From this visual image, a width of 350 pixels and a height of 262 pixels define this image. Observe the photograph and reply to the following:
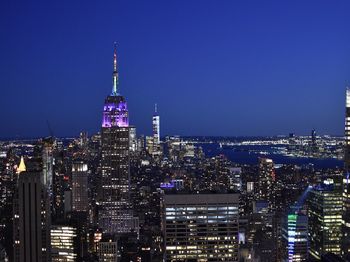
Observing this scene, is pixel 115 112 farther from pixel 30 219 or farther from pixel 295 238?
pixel 30 219

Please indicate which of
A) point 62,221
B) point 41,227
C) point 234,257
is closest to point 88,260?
point 62,221

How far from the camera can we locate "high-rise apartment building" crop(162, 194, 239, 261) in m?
15.3

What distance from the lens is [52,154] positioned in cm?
2825

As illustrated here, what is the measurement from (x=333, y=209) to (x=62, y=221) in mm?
9105

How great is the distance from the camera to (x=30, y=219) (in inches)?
622

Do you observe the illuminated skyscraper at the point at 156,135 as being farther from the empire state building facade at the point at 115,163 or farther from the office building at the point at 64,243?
the office building at the point at 64,243

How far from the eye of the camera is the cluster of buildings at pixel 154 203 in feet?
51.0

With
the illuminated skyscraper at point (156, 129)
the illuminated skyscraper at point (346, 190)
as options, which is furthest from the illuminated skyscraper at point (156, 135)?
the illuminated skyscraper at point (346, 190)

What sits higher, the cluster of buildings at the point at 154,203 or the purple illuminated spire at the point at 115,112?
the purple illuminated spire at the point at 115,112

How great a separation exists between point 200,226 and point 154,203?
45.4 ft

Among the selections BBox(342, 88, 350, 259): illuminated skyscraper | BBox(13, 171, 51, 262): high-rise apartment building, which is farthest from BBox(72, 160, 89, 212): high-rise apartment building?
BBox(13, 171, 51, 262): high-rise apartment building

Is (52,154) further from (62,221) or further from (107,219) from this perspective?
(62,221)

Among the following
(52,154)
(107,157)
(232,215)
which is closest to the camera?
(232,215)

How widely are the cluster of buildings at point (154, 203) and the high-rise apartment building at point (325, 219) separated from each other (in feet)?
0.11
